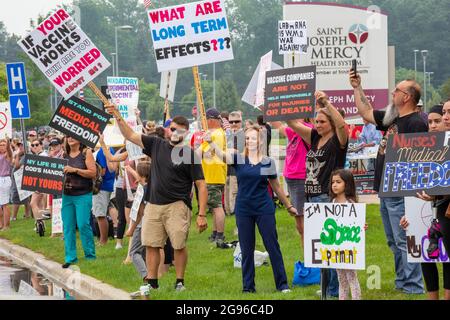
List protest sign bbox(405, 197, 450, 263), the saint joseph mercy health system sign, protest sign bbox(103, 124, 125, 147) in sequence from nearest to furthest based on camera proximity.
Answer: protest sign bbox(405, 197, 450, 263) → protest sign bbox(103, 124, 125, 147) → the saint joseph mercy health system sign

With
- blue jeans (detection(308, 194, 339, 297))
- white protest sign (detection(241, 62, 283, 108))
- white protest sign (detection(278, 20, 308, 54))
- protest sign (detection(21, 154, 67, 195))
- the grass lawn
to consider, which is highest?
white protest sign (detection(278, 20, 308, 54))

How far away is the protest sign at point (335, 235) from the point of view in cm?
895

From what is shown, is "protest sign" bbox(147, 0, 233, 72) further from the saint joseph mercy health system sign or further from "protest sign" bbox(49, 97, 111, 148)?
the saint joseph mercy health system sign

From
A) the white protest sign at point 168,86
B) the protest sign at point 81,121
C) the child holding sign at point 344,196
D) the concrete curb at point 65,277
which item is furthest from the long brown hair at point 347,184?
the white protest sign at point 168,86

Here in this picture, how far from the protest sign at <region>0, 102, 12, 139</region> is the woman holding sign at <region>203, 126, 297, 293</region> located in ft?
37.7

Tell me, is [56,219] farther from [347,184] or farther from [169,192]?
[347,184]

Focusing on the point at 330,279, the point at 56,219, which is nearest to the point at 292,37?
the point at 56,219

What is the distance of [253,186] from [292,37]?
23.7 ft

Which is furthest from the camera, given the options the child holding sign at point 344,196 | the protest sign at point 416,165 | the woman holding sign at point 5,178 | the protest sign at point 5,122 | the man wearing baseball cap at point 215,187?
the protest sign at point 5,122

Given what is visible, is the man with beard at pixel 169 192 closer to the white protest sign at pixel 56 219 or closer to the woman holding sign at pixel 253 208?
the woman holding sign at pixel 253 208

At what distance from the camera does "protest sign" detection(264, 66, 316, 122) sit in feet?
32.6

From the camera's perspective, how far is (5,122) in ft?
69.7

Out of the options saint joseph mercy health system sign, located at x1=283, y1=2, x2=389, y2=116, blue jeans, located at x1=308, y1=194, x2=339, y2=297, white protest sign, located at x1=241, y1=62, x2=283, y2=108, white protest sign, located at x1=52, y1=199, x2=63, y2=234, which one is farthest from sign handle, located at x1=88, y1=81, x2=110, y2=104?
saint joseph mercy health system sign, located at x1=283, y1=2, x2=389, y2=116

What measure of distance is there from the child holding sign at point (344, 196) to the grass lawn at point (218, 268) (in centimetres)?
68
